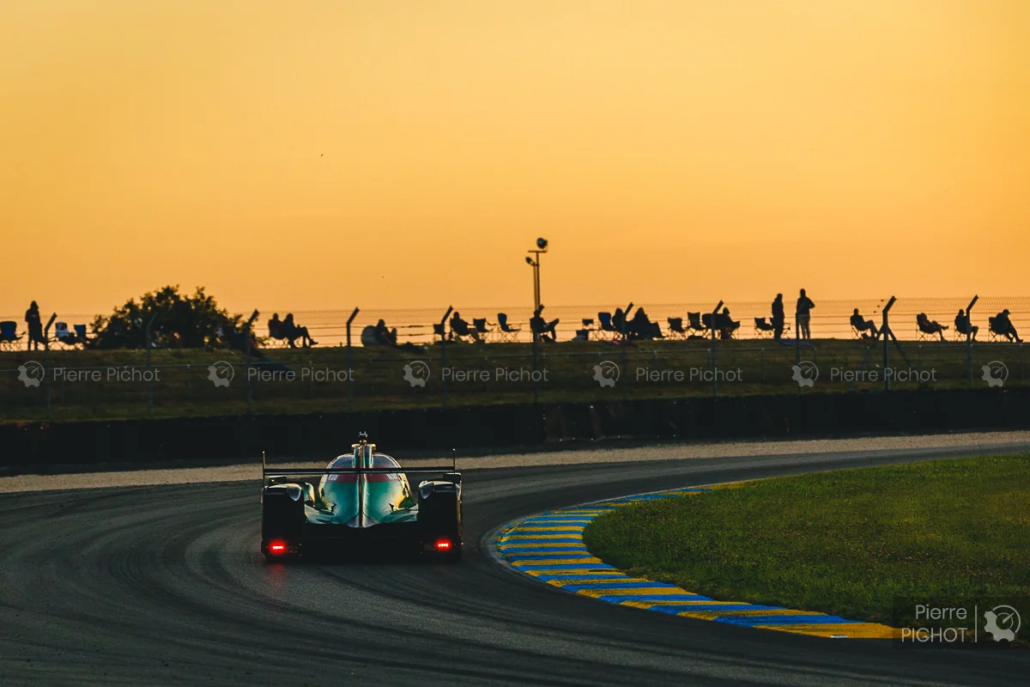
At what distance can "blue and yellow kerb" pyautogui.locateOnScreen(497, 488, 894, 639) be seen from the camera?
11.6 m

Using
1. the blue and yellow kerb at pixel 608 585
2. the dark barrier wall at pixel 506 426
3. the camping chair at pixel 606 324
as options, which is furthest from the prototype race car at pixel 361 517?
the camping chair at pixel 606 324

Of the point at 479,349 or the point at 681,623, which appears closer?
the point at 681,623

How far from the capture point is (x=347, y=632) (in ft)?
37.5

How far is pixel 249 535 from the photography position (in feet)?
59.1

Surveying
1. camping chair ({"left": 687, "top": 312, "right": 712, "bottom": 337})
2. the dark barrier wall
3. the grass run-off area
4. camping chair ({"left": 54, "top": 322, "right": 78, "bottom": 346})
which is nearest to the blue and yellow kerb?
the grass run-off area

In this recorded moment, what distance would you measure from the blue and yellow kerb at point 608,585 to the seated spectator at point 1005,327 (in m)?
19.9

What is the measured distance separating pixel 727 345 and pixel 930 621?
4115 cm

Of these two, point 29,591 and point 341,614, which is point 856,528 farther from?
point 29,591

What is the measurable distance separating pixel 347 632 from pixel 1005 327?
104 ft

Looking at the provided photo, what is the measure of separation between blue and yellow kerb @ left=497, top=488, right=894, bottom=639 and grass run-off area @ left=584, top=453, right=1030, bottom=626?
0.25 m

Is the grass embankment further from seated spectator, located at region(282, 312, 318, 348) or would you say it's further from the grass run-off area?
the grass run-off area

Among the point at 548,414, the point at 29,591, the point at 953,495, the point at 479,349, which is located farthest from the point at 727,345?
the point at 29,591

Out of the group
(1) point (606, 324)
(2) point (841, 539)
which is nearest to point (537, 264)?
(1) point (606, 324)

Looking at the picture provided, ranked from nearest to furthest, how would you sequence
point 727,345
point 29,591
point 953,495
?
point 29,591 < point 953,495 < point 727,345
